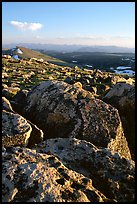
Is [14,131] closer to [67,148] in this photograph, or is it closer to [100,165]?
[67,148]

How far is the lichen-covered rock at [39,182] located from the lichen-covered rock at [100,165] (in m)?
0.62

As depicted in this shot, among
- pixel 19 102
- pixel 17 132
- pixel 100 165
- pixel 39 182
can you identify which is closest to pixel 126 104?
pixel 19 102

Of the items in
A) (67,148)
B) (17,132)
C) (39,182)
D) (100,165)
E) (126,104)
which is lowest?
(100,165)

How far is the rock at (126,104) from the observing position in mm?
12047

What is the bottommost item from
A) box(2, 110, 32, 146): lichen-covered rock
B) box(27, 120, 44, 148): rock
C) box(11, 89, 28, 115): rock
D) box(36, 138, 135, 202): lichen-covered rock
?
box(36, 138, 135, 202): lichen-covered rock

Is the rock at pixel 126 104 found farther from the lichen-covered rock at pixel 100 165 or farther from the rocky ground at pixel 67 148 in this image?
the lichen-covered rock at pixel 100 165

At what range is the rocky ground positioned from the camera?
6.30 meters

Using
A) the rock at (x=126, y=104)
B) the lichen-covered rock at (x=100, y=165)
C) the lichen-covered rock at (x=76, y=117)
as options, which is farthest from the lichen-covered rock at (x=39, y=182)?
the rock at (x=126, y=104)

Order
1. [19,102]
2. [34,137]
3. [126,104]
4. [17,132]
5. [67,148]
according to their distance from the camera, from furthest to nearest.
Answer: [19,102] < [126,104] < [34,137] < [17,132] < [67,148]

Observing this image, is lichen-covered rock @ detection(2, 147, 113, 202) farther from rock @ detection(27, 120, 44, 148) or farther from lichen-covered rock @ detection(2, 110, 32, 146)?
rock @ detection(27, 120, 44, 148)

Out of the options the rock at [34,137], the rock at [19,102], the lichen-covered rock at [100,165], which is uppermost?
the rock at [19,102]

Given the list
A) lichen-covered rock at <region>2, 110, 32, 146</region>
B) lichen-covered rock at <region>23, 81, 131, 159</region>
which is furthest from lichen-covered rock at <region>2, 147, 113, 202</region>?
lichen-covered rock at <region>23, 81, 131, 159</region>

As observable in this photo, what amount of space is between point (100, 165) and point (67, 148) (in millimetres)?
1153

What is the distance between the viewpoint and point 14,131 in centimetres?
902
